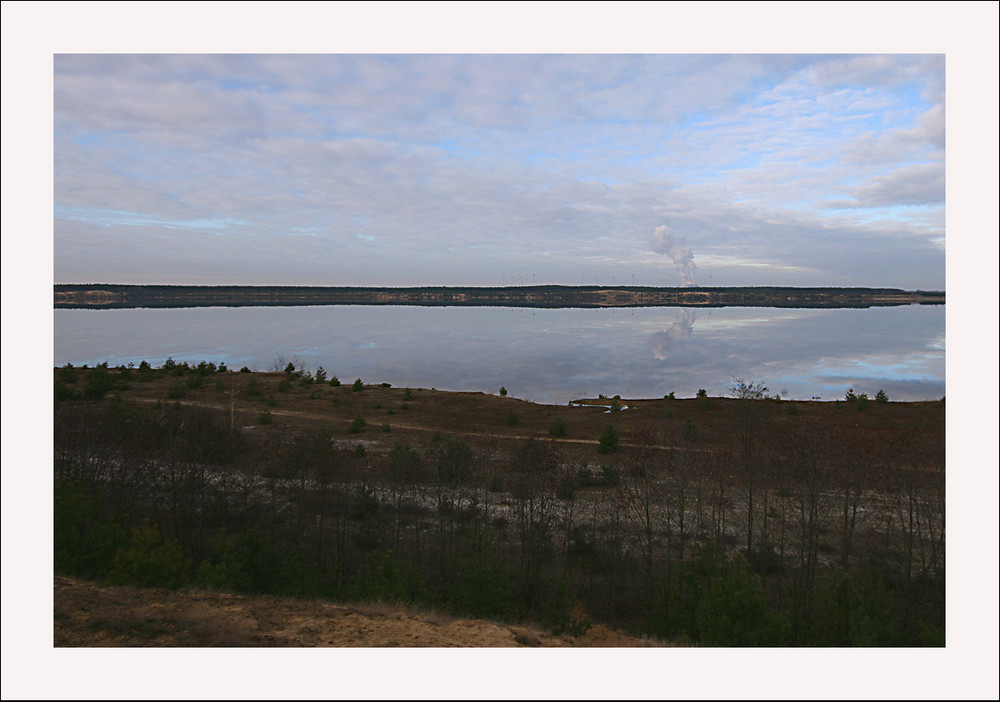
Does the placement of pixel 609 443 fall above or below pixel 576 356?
below

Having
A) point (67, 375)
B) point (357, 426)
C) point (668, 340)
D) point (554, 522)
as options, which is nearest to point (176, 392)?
point (67, 375)

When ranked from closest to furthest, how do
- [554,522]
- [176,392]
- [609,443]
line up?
[554,522] < [609,443] < [176,392]

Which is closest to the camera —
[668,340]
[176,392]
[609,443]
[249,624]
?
[249,624]

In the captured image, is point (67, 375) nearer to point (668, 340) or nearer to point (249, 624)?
point (249, 624)

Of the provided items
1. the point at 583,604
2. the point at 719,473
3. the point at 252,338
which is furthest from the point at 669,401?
the point at 252,338

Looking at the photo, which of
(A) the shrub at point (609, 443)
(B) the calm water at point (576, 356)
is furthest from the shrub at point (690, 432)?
(B) the calm water at point (576, 356)

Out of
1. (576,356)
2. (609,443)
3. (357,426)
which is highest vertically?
(576,356)

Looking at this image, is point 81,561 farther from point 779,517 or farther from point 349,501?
point 779,517

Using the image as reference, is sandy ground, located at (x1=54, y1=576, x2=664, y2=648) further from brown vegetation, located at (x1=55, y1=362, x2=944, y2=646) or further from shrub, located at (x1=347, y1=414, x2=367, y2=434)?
shrub, located at (x1=347, y1=414, x2=367, y2=434)

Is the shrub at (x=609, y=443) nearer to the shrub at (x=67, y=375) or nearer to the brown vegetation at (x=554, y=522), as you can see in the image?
the brown vegetation at (x=554, y=522)
